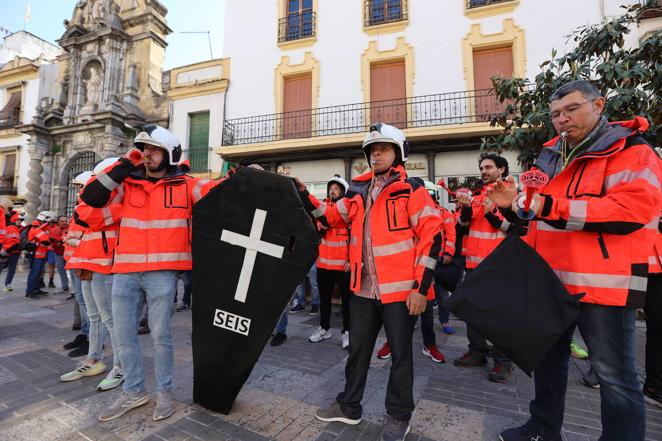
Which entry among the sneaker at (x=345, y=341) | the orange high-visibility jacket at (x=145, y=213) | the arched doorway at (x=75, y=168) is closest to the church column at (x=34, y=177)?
the arched doorway at (x=75, y=168)

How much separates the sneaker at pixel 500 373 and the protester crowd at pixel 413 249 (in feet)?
0.04

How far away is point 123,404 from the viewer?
8.45 feet

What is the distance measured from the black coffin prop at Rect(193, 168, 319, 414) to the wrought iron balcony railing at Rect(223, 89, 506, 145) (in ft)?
30.8

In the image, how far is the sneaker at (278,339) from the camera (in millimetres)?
4370

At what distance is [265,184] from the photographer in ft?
7.41

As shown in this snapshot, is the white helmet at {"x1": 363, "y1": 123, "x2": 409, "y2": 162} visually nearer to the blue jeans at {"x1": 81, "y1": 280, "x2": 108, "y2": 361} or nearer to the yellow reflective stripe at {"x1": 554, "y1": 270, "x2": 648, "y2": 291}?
the yellow reflective stripe at {"x1": 554, "y1": 270, "x2": 648, "y2": 291}

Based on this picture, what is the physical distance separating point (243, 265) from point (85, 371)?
2.41 meters

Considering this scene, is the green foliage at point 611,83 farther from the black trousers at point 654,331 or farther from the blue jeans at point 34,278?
the blue jeans at point 34,278

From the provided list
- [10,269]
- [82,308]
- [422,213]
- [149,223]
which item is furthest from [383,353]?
[10,269]

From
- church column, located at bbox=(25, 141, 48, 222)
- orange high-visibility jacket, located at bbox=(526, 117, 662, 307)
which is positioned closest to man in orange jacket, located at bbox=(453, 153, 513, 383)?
orange high-visibility jacket, located at bbox=(526, 117, 662, 307)

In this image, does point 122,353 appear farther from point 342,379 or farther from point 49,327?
point 49,327

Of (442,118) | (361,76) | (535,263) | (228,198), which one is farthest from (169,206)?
(361,76)

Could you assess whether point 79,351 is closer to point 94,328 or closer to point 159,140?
point 94,328

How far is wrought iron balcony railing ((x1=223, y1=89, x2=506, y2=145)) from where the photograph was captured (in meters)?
10.8
